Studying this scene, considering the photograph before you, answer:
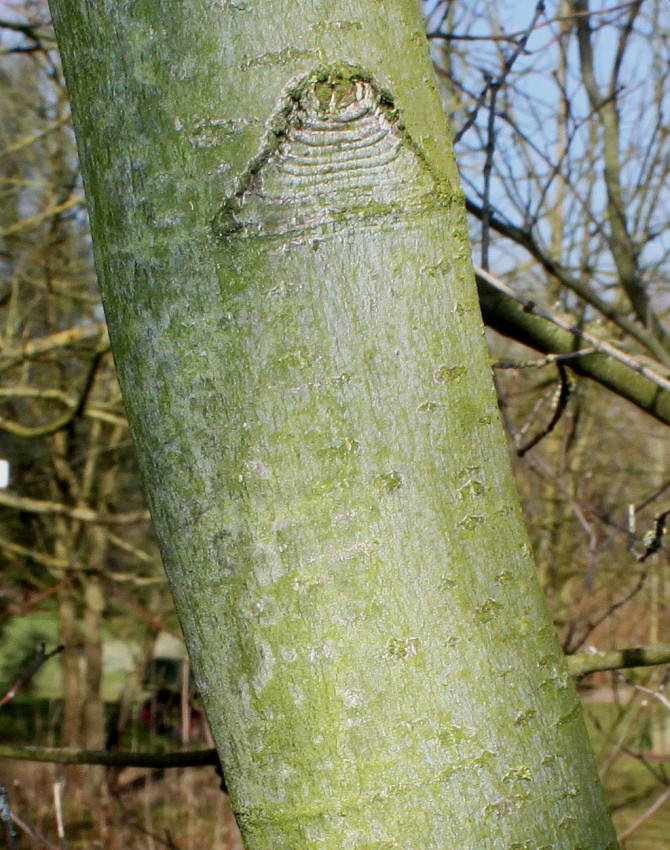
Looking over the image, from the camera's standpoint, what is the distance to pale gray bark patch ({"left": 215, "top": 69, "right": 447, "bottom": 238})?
584mm

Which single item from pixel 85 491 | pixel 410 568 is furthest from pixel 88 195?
pixel 85 491

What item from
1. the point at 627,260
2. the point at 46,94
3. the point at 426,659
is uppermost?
the point at 46,94

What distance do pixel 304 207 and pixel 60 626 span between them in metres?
8.99

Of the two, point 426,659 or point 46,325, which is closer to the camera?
point 426,659

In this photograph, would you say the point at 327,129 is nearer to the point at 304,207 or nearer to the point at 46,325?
the point at 304,207

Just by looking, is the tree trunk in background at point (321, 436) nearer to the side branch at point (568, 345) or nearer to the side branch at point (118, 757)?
the side branch at point (118, 757)

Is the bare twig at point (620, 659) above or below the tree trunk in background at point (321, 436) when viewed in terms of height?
below

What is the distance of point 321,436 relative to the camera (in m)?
0.57

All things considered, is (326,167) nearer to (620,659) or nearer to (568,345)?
(620,659)

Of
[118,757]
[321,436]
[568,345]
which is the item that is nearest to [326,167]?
[321,436]

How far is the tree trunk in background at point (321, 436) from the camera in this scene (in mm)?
561

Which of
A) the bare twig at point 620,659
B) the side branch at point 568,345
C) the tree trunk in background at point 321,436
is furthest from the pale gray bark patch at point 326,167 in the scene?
the side branch at point 568,345

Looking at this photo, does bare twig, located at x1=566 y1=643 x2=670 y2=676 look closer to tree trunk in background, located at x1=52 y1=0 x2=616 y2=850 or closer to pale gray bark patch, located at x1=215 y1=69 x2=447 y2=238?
tree trunk in background, located at x1=52 y1=0 x2=616 y2=850

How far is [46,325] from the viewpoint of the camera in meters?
7.26
